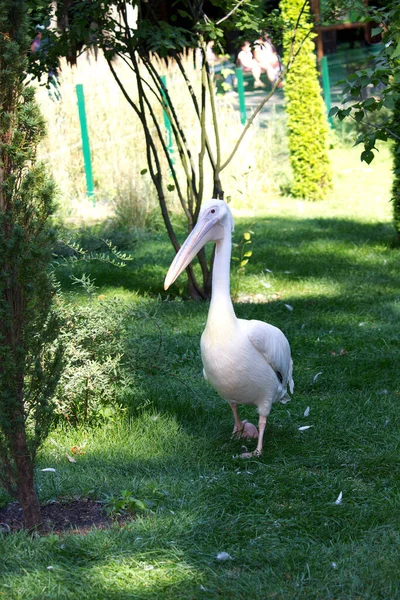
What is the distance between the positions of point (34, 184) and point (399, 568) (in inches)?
83.8

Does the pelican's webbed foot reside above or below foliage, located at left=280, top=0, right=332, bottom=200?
below

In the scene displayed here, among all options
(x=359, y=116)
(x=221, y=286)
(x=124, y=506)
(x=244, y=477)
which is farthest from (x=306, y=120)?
(x=124, y=506)

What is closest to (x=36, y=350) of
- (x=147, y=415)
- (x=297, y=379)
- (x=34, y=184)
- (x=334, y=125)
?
(x=34, y=184)

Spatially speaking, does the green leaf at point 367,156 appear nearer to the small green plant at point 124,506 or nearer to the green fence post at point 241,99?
the small green plant at point 124,506

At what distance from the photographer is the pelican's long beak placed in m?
4.33

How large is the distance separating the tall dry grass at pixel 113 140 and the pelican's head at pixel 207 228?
25.6ft

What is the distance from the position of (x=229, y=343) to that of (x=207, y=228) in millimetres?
664

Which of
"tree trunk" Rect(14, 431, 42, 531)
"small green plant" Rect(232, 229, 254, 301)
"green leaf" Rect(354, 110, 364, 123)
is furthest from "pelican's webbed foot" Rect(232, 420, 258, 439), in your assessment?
"small green plant" Rect(232, 229, 254, 301)

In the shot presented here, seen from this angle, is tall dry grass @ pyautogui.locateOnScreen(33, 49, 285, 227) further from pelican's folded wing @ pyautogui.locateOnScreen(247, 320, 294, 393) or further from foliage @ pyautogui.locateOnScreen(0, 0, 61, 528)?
foliage @ pyautogui.locateOnScreen(0, 0, 61, 528)

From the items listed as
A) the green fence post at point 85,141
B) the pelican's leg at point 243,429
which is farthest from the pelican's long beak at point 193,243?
the green fence post at point 85,141

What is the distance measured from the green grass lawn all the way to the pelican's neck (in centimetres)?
79

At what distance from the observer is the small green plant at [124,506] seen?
147 inches

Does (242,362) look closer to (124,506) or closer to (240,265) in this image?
(124,506)

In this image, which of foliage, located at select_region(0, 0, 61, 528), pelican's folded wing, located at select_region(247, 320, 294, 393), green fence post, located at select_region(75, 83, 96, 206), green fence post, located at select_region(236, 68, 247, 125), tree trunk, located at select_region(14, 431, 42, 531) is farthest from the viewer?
green fence post, located at select_region(236, 68, 247, 125)
